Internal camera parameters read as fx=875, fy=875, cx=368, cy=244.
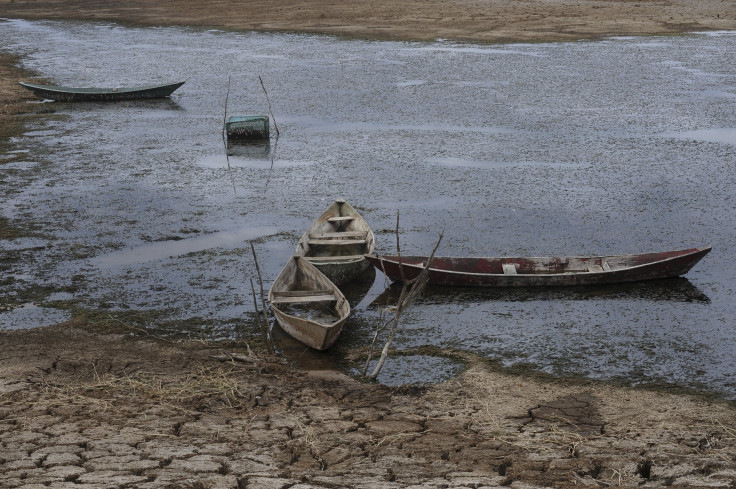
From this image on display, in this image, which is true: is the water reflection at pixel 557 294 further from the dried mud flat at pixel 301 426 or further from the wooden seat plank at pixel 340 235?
the dried mud flat at pixel 301 426

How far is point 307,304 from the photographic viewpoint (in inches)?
487

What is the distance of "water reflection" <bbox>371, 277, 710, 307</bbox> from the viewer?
12.8 meters

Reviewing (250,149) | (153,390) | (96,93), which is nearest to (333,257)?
(153,390)

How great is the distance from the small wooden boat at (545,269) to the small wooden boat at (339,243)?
1.46 feet

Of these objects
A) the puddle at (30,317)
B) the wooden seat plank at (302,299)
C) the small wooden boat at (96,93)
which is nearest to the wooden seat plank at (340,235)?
the wooden seat plank at (302,299)

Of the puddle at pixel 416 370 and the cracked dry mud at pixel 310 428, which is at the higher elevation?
the cracked dry mud at pixel 310 428

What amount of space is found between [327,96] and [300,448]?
64.9 ft

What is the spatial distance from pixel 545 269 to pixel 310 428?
5.95 m

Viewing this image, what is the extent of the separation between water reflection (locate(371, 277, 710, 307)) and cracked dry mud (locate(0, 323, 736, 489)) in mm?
2292

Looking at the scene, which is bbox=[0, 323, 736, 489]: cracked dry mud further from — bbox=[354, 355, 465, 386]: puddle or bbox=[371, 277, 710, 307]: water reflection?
bbox=[371, 277, 710, 307]: water reflection

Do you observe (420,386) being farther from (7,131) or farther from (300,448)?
(7,131)

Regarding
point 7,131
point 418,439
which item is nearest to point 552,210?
point 418,439

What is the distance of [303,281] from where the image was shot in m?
12.6

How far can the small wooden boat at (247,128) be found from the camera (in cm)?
2155
